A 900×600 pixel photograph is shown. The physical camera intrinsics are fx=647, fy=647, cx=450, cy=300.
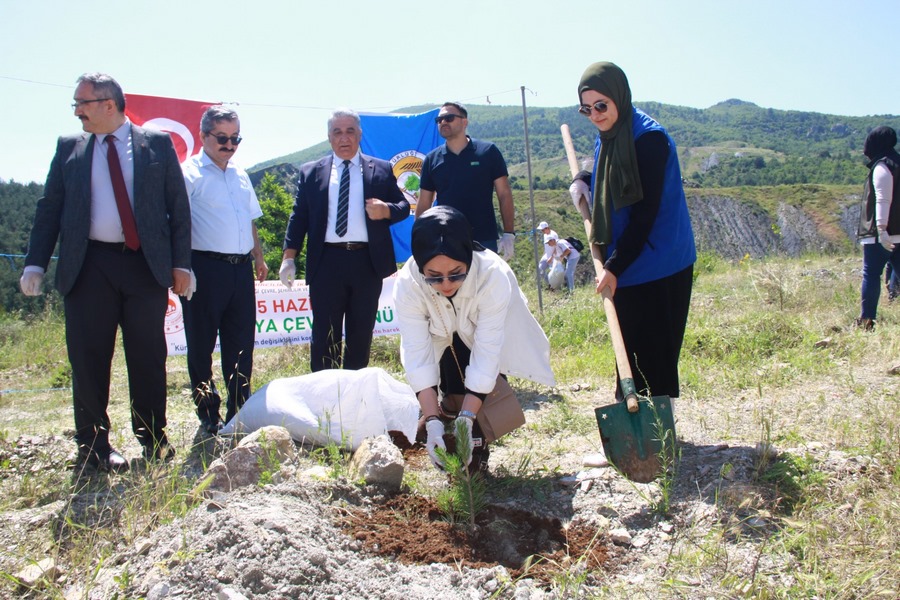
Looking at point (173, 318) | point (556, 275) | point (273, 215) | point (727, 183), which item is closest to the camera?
→ point (173, 318)

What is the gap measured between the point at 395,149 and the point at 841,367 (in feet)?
14.6

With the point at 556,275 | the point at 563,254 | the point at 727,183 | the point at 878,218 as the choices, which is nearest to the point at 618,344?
the point at 878,218

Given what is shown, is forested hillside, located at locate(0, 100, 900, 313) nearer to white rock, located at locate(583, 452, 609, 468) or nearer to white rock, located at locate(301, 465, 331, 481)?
white rock, located at locate(301, 465, 331, 481)

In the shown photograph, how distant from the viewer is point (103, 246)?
3223 mm

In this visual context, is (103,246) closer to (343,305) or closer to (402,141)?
(343,305)

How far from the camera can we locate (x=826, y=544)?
205 cm

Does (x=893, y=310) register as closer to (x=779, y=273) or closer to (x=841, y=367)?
(x=779, y=273)

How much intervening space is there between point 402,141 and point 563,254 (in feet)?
28.1

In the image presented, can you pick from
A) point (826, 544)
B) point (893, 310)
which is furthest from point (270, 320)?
point (893, 310)

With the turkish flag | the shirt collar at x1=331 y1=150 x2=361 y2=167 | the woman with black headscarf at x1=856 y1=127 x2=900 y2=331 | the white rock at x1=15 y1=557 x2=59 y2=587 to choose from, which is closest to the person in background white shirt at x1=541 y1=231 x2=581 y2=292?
the woman with black headscarf at x1=856 y1=127 x2=900 y2=331

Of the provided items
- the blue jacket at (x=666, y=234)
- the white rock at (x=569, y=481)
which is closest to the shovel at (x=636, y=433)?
the white rock at (x=569, y=481)

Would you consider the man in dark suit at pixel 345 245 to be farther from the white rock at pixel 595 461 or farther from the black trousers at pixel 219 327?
the white rock at pixel 595 461

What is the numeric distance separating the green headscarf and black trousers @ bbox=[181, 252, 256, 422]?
2.19m

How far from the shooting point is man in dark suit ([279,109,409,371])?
13.4 feet
